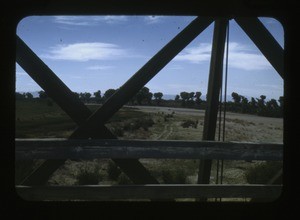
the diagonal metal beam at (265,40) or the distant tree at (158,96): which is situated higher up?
the distant tree at (158,96)

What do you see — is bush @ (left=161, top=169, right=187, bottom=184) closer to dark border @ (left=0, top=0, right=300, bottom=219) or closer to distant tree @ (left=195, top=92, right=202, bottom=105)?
dark border @ (left=0, top=0, right=300, bottom=219)

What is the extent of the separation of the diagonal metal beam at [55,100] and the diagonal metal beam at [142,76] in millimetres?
71

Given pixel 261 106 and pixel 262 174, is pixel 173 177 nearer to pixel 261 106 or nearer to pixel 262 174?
pixel 262 174

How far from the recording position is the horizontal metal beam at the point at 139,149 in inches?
122

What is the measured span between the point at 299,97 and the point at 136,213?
3.40 feet

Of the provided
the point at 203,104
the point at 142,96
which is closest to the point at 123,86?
the point at 142,96

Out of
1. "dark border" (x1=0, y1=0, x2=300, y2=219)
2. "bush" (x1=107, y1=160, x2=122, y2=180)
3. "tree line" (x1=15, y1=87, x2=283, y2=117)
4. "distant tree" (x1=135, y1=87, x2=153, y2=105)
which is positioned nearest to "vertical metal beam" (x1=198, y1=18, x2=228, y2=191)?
"dark border" (x1=0, y1=0, x2=300, y2=219)

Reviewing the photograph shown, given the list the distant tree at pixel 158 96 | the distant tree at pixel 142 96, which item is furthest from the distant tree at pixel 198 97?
the distant tree at pixel 142 96

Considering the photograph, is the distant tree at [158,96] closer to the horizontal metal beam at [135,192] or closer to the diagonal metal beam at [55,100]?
the horizontal metal beam at [135,192]

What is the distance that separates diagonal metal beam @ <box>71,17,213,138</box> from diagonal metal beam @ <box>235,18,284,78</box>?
1.07 ft

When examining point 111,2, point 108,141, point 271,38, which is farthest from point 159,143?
point 111,2

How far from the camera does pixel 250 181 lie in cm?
897

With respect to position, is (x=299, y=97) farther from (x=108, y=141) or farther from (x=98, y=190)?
(x=98, y=190)

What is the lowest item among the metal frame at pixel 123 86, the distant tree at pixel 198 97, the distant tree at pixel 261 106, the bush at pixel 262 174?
the bush at pixel 262 174
